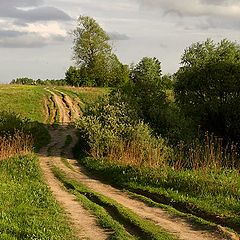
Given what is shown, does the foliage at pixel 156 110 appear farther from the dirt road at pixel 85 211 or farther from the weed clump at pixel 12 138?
the weed clump at pixel 12 138

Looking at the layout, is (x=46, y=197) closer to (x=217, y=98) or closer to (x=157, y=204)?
(x=157, y=204)

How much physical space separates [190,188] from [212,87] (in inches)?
810

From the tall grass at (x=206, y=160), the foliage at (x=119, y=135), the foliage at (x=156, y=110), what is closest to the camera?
the tall grass at (x=206, y=160)

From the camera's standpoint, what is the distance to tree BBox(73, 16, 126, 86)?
80.6 meters

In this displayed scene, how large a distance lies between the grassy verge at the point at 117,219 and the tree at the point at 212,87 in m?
17.8

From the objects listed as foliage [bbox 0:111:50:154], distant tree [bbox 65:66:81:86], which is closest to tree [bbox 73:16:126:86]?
distant tree [bbox 65:66:81:86]

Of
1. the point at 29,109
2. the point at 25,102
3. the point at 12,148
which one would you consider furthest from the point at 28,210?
the point at 25,102

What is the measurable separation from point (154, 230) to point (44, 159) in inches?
656

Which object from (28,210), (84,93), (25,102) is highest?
(84,93)

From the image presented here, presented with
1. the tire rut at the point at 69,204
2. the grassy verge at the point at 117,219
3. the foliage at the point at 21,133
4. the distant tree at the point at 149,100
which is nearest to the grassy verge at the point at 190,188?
the grassy verge at the point at 117,219

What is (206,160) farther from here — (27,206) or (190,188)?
(27,206)

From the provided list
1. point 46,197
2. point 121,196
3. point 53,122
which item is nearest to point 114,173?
point 121,196

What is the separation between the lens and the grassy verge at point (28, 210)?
40.8 feet

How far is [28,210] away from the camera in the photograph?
1505cm
